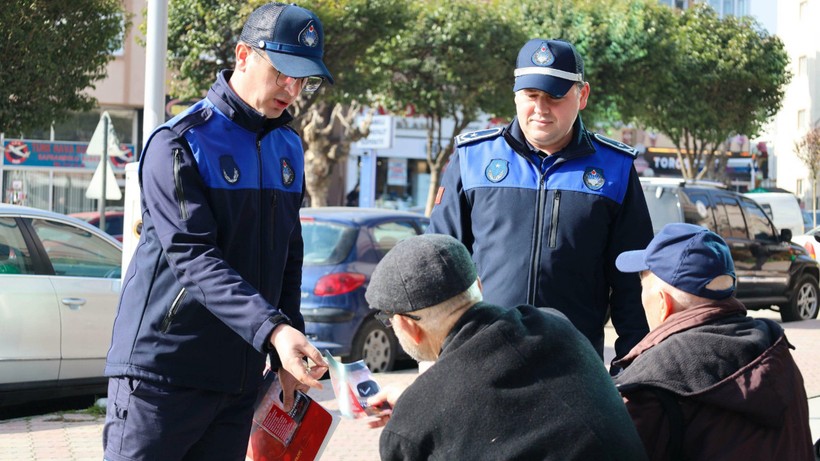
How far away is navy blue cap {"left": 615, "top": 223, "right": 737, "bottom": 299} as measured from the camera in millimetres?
2840

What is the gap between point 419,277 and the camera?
87.3 inches

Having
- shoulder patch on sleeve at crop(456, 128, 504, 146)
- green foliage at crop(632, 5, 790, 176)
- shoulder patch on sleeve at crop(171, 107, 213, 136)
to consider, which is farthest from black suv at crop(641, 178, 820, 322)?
green foliage at crop(632, 5, 790, 176)

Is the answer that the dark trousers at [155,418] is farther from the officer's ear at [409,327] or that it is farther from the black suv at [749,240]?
the black suv at [749,240]

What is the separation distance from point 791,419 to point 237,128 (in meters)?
1.63

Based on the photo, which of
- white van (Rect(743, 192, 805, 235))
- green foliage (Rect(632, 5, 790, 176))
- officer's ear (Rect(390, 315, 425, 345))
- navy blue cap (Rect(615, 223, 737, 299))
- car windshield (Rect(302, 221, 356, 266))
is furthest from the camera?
green foliage (Rect(632, 5, 790, 176))

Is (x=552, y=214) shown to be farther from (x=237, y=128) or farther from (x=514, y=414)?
(x=514, y=414)

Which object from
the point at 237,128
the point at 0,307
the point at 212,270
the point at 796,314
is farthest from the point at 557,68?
the point at 796,314

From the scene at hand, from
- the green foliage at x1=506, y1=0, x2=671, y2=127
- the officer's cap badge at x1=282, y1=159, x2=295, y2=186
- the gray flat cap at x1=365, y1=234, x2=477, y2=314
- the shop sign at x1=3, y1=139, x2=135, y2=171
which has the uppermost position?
the green foliage at x1=506, y1=0, x2=671, y2=127

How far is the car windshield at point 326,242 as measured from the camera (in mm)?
9803

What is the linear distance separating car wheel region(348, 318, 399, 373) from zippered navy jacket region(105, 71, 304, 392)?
252 inches

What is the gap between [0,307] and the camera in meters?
7.50

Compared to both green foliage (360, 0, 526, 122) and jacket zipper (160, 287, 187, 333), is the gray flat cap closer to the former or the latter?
jacket zipper (160, 287, 187, 333)

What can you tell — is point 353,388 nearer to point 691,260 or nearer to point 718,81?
point 691,260

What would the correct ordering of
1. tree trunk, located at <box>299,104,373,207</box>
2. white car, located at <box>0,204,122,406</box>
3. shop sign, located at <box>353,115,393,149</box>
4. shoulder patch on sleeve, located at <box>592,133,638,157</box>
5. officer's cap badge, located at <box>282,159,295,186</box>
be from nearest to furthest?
officer's cap badge, located at <box>282,159,295,186</box> < shoulder patch on sleeve, located at <box>592,133,638,157</box> < white car, located at <box>0,204,122,406</box> < tree trunk, located at <box>299,104,373,207</box> < shop sign, located at <box>353,115,393,149</box>
